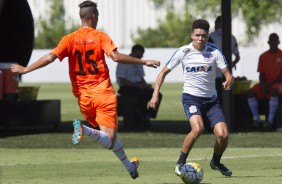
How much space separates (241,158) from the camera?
17.4 meters

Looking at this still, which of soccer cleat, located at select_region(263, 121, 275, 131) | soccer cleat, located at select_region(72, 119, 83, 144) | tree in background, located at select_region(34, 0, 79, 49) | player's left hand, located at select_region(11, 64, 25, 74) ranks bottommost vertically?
tree in background, located at select_region(34, 0, 79, 49)

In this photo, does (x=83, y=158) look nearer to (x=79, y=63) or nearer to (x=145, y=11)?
(x=79, y=63)

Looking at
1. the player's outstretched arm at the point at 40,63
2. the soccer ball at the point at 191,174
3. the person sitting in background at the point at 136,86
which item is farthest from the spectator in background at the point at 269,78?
the player's outstretched arm at the point at 40,63

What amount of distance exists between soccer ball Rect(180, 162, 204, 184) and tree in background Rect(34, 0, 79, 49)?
167 ft

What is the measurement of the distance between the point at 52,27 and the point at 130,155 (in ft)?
159

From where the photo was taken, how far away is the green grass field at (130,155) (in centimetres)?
1419

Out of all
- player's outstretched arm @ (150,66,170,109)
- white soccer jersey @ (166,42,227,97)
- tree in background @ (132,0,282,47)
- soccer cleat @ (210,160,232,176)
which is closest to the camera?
player's outstretched arm @ (150,66,170,109)

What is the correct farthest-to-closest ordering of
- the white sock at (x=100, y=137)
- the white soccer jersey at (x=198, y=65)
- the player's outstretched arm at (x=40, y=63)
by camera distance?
1. the white soccer jersey at (x=198, y=65)
2. the player's outstretched arm at (x=40, y=63)
3. the white sock at (x=100, y=137)

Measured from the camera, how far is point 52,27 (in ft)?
217

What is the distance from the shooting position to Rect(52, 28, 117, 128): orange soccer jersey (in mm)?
13586

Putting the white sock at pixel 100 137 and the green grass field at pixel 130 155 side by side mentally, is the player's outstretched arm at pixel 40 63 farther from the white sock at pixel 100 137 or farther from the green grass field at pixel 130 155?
the green grass field at pixel 130 155

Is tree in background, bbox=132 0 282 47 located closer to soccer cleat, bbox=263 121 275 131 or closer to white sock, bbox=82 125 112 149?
soccer cleat, bbox=263 121 275 131

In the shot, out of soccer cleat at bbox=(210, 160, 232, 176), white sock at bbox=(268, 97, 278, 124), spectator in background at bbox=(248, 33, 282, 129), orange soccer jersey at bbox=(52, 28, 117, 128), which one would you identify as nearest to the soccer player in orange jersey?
orange soccer jersey at bbox=(52, 28, 117, 128)

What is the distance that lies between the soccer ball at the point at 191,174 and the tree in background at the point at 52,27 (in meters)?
51.0
